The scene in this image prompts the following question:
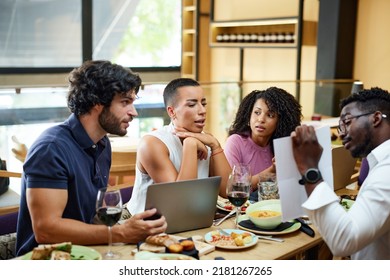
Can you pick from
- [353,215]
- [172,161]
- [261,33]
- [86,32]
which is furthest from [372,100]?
[86,32]

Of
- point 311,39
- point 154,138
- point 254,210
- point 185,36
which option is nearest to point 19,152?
point 154,138

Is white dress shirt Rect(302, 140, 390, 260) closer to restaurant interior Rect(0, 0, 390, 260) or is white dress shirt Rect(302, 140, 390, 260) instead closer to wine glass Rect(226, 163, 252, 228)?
wine glass Rect(226, 163, 252, 228)

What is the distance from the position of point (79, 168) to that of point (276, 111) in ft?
4.22

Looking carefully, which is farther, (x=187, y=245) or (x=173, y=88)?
(x=173, y=88)

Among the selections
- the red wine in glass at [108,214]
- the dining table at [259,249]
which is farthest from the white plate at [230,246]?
the red wine in glass at [108,214]

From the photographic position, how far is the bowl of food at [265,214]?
1770mm

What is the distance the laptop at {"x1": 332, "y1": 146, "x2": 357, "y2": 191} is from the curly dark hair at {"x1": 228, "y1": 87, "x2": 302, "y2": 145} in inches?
16.0

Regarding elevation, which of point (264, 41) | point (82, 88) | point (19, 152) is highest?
point (264, 41)

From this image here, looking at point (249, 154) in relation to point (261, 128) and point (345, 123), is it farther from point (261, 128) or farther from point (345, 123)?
point (345, 123)

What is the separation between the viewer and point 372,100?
165 centimetres

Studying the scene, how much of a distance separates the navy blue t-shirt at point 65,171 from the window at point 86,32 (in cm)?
490
